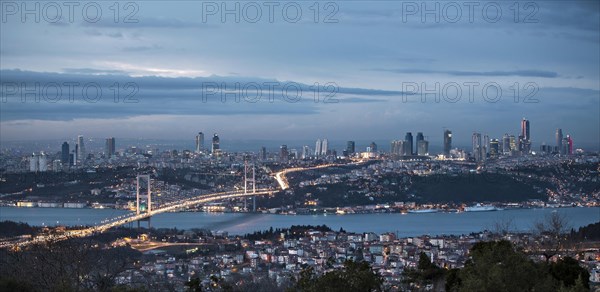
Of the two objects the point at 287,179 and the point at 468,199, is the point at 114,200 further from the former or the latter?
the point at 468,199

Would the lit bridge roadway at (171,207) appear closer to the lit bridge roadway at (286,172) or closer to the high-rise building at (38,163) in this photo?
the lit bridge roadway at (286,172)

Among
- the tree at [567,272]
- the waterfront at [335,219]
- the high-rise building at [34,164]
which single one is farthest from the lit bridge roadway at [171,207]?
the tree at [567,272]

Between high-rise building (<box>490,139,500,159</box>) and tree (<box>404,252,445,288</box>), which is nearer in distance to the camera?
tree (<box>404,252,445,288</box>)

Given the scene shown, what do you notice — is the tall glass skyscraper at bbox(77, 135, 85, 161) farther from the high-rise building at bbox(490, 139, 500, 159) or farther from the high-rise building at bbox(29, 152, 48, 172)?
the high-rise building at bbox(490, 139, 500, 159)

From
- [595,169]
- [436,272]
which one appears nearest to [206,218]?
[595,169]

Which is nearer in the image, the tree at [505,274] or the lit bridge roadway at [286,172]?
the tree at [505,274]

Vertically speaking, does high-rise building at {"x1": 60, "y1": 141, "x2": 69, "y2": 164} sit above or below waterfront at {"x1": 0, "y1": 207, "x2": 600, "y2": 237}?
above

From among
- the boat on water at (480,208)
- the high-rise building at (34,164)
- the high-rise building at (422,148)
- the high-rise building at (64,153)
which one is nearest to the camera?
Result: the boat on water at (480,208)

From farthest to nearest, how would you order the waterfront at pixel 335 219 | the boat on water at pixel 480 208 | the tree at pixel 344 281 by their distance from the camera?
the boat on water at pixel 480 208 < the waterfront at pixel 335 219 < the tree at pixel 344 281

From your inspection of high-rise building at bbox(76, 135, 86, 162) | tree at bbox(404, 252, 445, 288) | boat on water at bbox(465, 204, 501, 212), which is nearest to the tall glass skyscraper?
high-rise building at bbox(76, 135, 86, 162)
